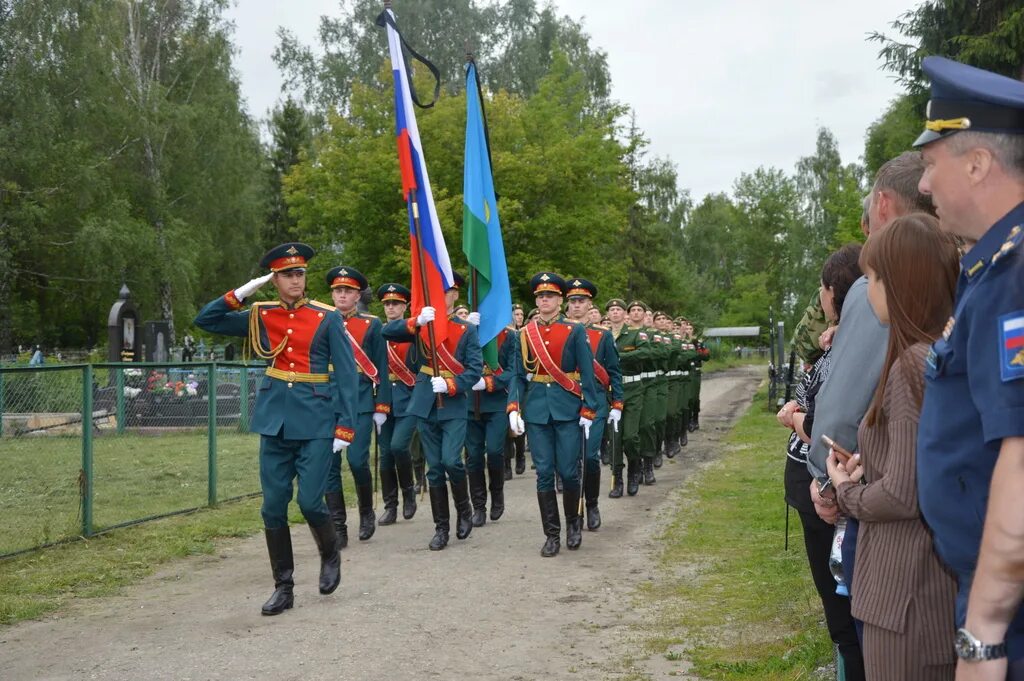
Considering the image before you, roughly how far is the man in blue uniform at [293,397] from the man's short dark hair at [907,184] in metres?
4.37

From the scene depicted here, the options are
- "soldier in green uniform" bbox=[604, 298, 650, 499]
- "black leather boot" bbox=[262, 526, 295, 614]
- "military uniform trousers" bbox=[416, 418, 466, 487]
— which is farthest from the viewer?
"soldier in green uniform" bbox=[604, 298, 650, 499]

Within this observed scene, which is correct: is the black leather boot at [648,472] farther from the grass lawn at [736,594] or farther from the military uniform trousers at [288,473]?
the military uniform trousers at [288,473]

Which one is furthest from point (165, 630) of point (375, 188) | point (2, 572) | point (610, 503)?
point (375, 188)

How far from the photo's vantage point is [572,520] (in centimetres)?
930

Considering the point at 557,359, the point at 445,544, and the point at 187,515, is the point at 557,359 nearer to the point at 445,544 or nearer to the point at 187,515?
the point at 445,544

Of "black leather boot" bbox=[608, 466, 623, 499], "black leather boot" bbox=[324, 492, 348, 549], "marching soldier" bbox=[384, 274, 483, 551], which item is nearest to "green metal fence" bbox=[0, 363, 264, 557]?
"black leather boot" bbox=[324, 492, 348, 549]

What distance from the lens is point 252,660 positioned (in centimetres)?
587

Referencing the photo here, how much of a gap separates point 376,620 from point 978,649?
5.05 m

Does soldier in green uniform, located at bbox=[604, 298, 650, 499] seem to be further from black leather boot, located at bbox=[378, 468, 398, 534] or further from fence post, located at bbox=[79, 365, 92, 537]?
fence post, located at bbox=[79, 365, 92, 537]

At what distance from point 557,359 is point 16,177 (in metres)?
34.7

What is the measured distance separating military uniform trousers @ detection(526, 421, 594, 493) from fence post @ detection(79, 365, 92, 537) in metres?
3.74

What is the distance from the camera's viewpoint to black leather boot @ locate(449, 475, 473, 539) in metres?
9.81

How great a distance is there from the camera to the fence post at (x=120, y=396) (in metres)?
11.1

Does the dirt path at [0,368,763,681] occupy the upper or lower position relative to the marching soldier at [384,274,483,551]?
lower
